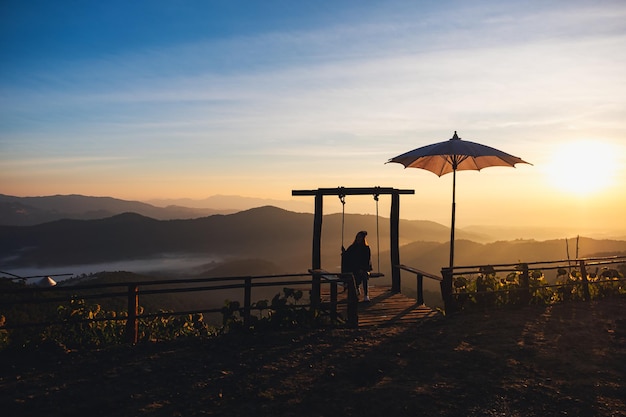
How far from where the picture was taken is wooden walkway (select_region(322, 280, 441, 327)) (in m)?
11.0

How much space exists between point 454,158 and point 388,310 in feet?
14.6

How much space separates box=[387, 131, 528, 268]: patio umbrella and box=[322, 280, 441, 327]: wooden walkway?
1.65 m

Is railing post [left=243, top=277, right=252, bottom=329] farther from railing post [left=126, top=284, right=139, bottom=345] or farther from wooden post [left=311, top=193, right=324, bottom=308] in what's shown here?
wooden post [left=311, top=193, right=324, bottom=308]

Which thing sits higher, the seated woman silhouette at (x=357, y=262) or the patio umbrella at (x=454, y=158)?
the patio umbrella at (x=454, y=158)

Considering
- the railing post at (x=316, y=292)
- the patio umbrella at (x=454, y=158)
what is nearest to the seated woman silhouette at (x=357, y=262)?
the railing post at (x=316, y=292)

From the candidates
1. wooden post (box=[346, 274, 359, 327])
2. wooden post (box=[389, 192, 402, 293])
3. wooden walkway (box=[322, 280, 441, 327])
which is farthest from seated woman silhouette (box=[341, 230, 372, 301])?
wooden post (box=[346, 274, 359, 327])

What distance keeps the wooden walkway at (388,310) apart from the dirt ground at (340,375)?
61cm

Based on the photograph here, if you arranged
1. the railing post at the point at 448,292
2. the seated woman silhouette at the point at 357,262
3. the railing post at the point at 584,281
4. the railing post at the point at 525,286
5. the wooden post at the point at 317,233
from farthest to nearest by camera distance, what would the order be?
the railing post at the point at 584,281 < the railing post at the point at 525,286 < the wooden post at the point at 317,233 < the seated woman silhouette at the point at 357,262 < the railing post at the point at 448,292

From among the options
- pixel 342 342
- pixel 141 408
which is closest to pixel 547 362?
pixel 342 342

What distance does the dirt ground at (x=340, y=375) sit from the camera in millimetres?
6418

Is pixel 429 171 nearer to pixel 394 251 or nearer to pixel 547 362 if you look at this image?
pixel 394 251

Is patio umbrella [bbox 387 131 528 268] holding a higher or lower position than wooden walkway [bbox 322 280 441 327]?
higher

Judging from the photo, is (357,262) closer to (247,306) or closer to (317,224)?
(317,224)

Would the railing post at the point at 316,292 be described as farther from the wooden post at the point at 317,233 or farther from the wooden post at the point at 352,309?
the wooden post at the point at 352,309
